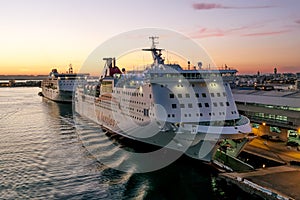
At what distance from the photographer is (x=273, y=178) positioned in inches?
689

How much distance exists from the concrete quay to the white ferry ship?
2.67 m

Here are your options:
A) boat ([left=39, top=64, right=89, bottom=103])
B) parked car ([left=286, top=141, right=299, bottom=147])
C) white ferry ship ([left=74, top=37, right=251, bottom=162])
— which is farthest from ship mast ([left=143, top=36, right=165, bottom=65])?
boat ([left=39, top=64, right=89, bottom=103])

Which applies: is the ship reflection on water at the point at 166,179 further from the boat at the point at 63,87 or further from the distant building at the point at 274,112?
the boat at the point at 63,87

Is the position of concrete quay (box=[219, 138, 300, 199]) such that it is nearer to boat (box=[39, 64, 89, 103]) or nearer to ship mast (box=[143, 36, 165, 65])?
ship mast (box=[143, 36, 165, 65])

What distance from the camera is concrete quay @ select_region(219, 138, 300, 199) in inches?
613

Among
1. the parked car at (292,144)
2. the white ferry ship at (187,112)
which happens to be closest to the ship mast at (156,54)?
the white ferry ship at (187,112)

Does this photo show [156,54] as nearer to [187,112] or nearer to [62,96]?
[187,112]

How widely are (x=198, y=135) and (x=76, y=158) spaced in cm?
1015

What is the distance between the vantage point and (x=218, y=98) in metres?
23.4

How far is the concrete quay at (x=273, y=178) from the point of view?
51.1 feet

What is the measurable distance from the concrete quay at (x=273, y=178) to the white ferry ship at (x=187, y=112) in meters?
2.67

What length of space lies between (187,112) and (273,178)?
735 centimetres

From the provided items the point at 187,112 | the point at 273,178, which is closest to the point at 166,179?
the point at 187,112

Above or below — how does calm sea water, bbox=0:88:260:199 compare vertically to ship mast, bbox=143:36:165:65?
below
